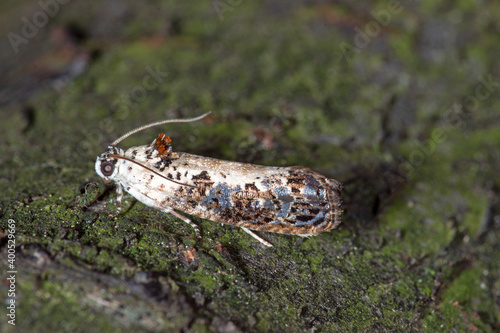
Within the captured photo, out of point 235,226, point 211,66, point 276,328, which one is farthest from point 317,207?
point 211,66
